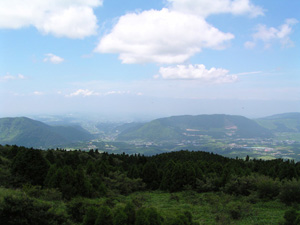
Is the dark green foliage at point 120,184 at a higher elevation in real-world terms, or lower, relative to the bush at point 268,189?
lower

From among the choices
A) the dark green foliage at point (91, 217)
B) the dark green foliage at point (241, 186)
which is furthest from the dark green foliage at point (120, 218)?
the dark green foliage at point (241, 186)

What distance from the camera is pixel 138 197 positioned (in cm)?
2480

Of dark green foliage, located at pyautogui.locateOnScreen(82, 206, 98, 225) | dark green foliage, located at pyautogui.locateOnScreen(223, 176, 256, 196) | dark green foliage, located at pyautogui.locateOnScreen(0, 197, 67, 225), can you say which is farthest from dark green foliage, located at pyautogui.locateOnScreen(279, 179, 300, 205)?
dark green foliage, located at pyautogui.locateOnScreen(0, 197, 67, 225)

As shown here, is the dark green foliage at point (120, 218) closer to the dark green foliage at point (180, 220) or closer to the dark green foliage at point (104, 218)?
the dark green foliage at point (104, 218)

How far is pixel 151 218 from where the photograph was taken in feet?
36.3

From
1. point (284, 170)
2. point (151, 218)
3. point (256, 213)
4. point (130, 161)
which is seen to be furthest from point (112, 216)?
point (130, 161)

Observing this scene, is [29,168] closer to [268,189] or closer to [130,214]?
[130,214]

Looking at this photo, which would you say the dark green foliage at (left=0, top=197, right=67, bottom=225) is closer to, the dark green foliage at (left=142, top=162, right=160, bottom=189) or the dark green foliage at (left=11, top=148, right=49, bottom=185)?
the dark green foliage at (left=11, top=148, right=49, bottom=185)

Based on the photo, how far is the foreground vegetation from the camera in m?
11.7

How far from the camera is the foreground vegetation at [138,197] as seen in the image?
1170 cm

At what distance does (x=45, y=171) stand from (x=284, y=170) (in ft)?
110

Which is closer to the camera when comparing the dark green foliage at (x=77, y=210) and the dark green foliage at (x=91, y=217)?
the dark green foliage at (x=91, y=217)

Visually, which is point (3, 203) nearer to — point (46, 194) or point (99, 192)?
point (46, 194)

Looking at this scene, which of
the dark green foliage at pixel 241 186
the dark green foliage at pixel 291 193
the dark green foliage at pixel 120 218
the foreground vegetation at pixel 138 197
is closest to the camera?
the dark green foliage at pixel 120 218
